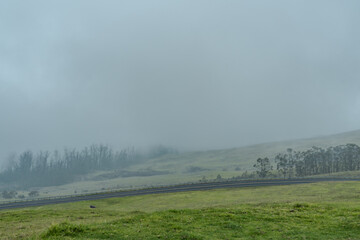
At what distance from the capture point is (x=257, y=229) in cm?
1997

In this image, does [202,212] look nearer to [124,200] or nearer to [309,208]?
[309,208]

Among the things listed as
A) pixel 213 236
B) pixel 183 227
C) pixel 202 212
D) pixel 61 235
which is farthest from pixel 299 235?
pixel 61 235

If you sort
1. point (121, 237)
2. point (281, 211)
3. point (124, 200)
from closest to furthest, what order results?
point (121, 237) → point (281, 211) → point (124, 200)

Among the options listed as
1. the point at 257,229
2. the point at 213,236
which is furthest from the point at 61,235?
the point at 257,229

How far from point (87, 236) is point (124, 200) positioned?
74.2 metres

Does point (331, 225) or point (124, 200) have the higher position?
point (331, 225)

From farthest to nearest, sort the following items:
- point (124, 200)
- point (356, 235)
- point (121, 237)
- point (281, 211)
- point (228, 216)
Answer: point (124, 200)
point (281, 211)
point (228, 216)
point (121, 237)
point (356, 235)

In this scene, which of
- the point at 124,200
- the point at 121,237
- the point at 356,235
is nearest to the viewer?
the point at 356,235

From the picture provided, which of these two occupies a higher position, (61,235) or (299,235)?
(61,235)

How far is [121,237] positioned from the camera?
18.8 meters

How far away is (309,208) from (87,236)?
2272 centimetres

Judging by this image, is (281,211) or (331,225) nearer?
(331,225)

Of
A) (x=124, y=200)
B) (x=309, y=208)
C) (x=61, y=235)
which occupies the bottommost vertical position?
(x=124, y=200)

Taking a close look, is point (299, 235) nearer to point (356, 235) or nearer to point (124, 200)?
point (356, 235)
